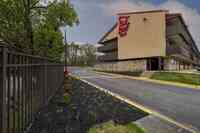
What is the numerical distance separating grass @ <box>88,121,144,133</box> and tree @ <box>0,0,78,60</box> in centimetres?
1438

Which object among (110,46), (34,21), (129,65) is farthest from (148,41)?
(34,21)

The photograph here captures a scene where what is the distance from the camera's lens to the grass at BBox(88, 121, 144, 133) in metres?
5.81

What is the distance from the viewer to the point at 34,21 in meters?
21.8

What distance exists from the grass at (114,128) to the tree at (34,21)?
14.4m

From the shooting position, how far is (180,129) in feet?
20.2

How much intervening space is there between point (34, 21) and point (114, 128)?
58.3ft

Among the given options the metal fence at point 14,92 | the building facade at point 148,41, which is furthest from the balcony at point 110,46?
the metal fence at point 14,92

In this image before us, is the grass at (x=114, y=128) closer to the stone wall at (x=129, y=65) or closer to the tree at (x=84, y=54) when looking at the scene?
the stone wall at (x=129, y=65)

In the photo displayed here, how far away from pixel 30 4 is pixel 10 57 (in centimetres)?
1844

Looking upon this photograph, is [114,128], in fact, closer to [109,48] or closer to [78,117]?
[78,117]

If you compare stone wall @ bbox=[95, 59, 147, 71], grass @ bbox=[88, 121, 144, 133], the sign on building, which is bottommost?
grass @ bbox=[88, 121, 144, 133]

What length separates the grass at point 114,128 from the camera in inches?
229

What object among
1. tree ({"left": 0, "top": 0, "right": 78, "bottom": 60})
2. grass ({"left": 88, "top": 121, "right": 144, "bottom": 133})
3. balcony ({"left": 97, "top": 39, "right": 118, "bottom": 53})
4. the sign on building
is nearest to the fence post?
grass ({"left": 88, "top": 121, "right": 144, "bottom": 133})

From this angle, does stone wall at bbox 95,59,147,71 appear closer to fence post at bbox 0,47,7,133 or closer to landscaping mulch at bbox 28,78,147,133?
landscaping mulch at bbox 28,78,147,133
